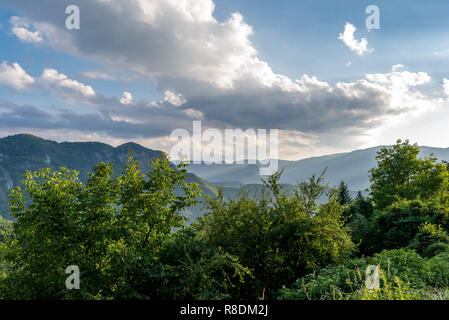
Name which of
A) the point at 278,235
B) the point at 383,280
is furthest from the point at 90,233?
the point at 383,280

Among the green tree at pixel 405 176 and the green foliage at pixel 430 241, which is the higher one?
the green tree at pixel 405 176

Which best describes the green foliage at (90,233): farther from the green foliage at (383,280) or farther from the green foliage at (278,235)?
the green foliage at (383,280)

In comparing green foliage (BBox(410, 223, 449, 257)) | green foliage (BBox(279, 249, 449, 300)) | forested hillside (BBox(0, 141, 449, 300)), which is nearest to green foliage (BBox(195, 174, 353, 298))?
forested hillside (BBox(0, 141, 449, 300))

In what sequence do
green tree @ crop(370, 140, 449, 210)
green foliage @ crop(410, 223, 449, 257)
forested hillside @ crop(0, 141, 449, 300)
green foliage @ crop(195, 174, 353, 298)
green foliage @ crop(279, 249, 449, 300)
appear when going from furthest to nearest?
green tree @ crop(370, 140, 449, 210)
green foliage @ crop(410, 223, 449, 257)
green foliage @ crop(195, 174, 353, 298)
forested hillside @ crop(0, 141, 449, 300)
green foliage @ crop(279, 249, 449, 300)

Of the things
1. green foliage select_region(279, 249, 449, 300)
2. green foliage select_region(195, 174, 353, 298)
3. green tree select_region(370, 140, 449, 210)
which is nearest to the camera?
green foliage select_region(279, 249, 449, 300)

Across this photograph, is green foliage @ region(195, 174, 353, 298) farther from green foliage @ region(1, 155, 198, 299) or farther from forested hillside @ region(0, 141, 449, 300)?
green foliage @ region(1, 155, 198, 299)

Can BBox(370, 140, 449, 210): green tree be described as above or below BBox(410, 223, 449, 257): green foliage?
above

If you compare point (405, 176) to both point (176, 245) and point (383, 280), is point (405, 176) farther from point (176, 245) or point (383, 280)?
point (176, 245)

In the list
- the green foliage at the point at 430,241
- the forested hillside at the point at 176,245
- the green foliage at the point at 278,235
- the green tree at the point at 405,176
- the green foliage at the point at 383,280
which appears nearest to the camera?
the green foliage at the point at 383,280

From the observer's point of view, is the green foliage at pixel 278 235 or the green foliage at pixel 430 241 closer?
the green foliage at pixel 278 235

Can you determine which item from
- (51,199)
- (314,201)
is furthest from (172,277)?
(314,201)

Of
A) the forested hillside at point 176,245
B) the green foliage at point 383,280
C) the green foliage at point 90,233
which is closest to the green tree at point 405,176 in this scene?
the forested hillside at point 176,245

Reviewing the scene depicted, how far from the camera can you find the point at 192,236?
385 inches
